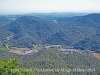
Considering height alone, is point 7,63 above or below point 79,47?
above

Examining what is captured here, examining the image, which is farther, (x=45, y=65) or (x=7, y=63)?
(x=45, y=65)

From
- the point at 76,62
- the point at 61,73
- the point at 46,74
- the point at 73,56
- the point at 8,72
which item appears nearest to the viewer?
the point at 8,72

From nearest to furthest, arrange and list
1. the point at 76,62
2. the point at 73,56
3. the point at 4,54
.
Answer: the point at 76,62
the point at 73,56
the point at 4,54

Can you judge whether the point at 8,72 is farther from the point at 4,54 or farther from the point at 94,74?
the point at 4,54

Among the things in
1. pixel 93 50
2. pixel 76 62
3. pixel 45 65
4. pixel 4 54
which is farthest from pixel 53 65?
pixel 93 50

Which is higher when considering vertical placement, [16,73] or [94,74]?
[16,73]

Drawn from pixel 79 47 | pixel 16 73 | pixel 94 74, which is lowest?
pixel 79 47

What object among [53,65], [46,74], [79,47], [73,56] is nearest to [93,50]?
[79,47]

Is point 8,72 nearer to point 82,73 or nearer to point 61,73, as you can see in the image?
point 61,73

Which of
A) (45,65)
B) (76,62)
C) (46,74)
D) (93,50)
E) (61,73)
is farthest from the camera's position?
(93,50)
